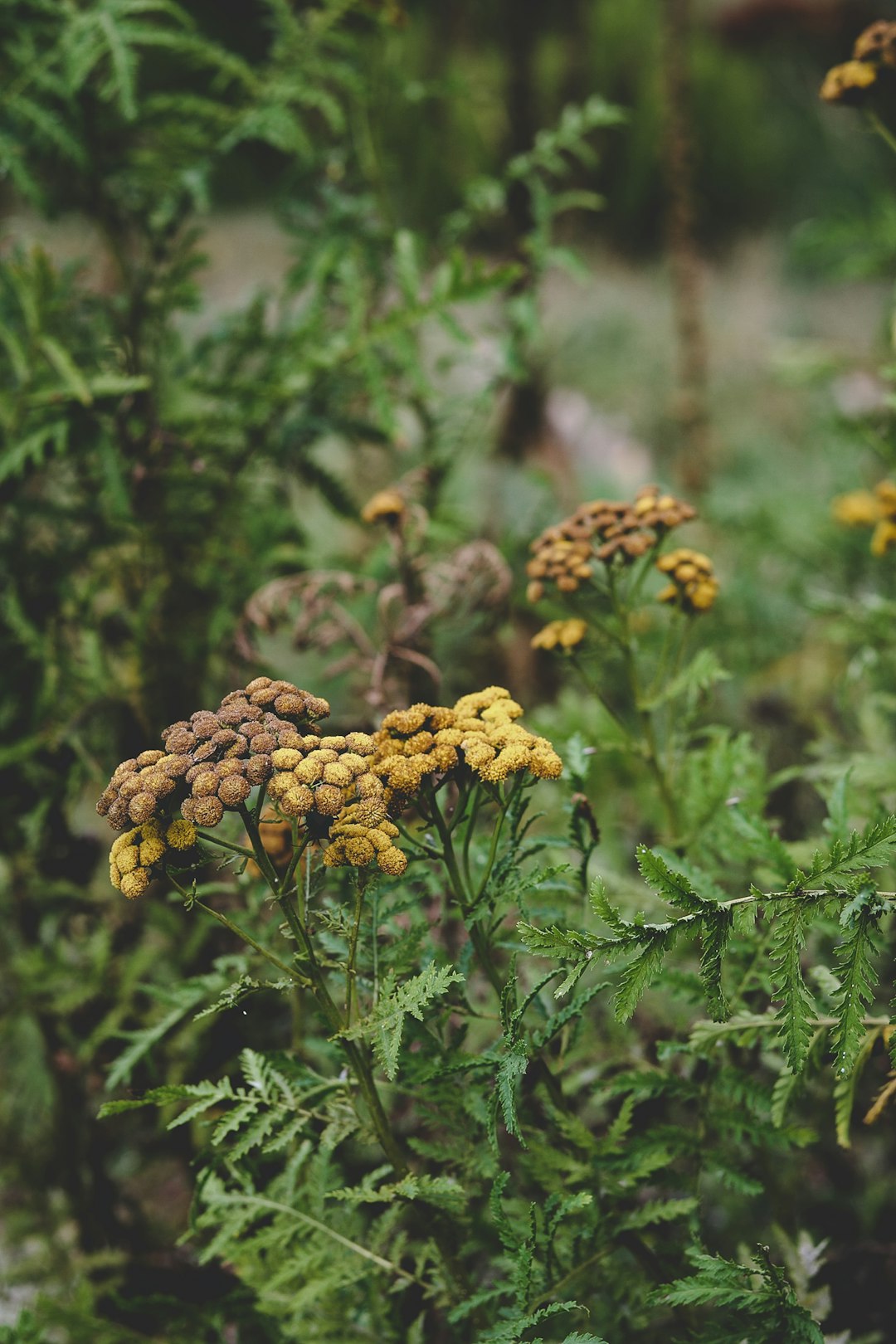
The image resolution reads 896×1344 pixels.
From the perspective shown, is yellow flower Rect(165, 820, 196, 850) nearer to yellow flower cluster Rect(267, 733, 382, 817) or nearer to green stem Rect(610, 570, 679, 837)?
yellow flower cluster Rect(267, 733, 382, 817)

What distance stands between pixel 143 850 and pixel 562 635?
2.19 ft

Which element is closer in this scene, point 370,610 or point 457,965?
point 457,965

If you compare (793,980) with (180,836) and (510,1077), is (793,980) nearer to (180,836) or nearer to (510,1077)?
(510,1077)

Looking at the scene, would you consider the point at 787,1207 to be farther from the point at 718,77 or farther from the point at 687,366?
the point at 718,77

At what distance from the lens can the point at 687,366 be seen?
372cm

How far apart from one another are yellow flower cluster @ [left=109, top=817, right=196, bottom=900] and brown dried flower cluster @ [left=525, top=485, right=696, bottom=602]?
0.64 meters

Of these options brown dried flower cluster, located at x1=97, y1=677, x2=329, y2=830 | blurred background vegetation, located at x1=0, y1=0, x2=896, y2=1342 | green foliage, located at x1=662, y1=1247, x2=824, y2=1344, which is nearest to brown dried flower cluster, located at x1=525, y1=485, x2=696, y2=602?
blurred background vegetation, located at x1=0, y1=0, x2=896, y2=1342

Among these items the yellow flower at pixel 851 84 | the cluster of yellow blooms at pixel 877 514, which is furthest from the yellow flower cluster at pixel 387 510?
the yellow flower at pixel 851 84

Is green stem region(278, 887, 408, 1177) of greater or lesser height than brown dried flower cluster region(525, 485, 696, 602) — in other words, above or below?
below

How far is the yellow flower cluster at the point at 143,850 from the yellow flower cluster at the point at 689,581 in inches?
30.5

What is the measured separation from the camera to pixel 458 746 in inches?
41.6

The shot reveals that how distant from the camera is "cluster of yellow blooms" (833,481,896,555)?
5.42 ft

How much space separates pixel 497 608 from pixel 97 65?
1.37 metres

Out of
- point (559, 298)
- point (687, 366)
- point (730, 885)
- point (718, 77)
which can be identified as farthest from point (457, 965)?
point (718, 77)
